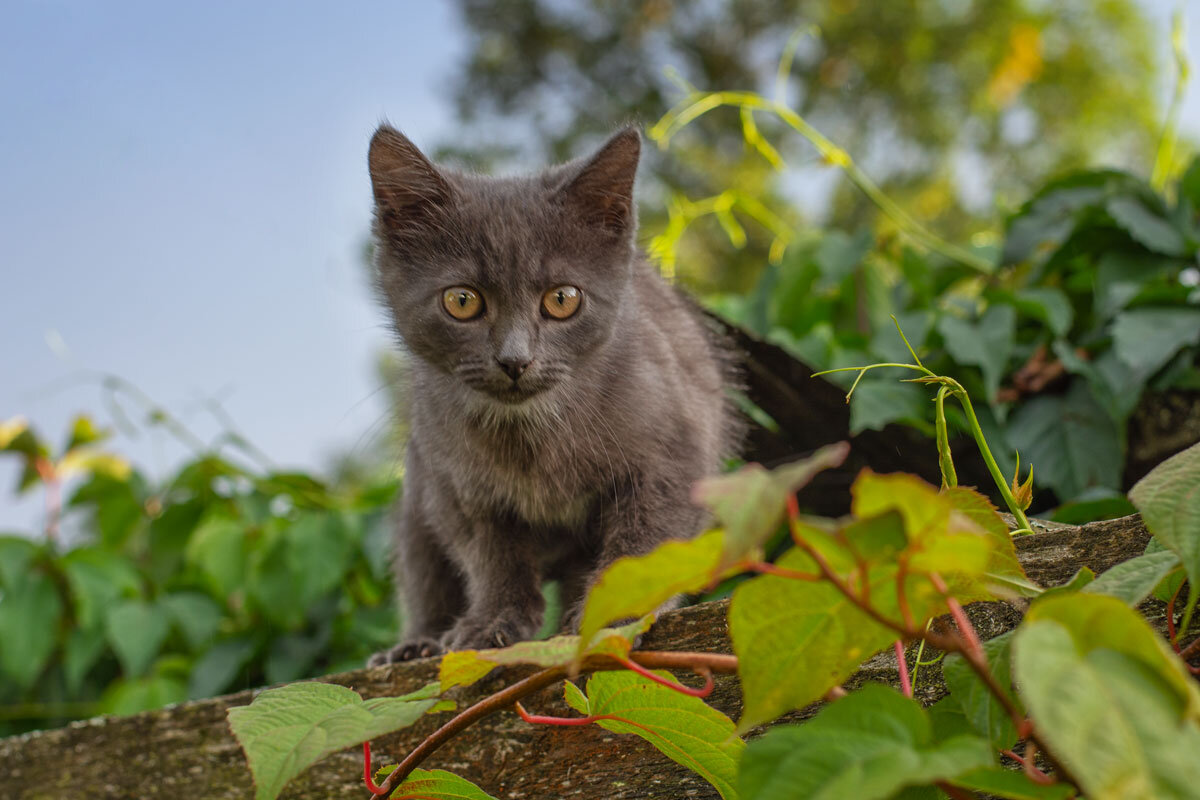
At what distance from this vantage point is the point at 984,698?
0.75m

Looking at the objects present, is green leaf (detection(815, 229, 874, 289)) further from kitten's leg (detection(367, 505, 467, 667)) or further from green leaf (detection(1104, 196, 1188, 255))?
kitten's leg (detection(367, 505, 467, 667))

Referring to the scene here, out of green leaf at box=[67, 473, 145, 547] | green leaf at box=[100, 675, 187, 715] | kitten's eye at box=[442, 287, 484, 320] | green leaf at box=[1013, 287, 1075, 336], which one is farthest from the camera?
green leaf at box=[67, 473, 145, 547]

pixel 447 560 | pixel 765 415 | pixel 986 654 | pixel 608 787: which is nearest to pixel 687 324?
pixel 765 415

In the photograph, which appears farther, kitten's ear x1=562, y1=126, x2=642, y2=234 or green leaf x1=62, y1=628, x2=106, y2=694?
green leaf x1=62, y1=628, x2=106, y2=694

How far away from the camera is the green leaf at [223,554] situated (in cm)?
245

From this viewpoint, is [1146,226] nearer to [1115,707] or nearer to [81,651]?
[1115,707]

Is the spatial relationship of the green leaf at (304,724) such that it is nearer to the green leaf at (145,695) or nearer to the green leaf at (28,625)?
the green leaf at (145,695)

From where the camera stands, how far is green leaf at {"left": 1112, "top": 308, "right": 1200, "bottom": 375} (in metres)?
1.85

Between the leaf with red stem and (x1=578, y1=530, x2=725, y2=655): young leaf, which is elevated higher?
(x1=578, y1=530, x2=725, y2=655): young leaf

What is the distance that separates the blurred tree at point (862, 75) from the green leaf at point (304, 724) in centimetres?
1432

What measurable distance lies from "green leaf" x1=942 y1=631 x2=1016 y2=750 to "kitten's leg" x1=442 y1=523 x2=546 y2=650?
1.05 metres

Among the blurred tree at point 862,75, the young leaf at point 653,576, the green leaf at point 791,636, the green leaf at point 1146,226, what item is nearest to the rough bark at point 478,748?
the green leaf at point 791,636

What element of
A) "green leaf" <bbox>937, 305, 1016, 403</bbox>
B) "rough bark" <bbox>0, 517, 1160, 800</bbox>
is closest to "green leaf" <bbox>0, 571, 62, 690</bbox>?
"rough bark" <bbox>0, 517, 1160, 800</bbox>

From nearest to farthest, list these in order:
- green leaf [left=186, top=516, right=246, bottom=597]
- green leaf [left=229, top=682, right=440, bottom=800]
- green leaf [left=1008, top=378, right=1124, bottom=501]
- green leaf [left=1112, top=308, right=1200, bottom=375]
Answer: green leaf [left=229, top=682, right=440, bottom=800] < green leaf [left=1112, top=308, right=1200, bottom=375] < green leaf [left=1008, top=378, right=1124, bottom=501] < green leaf [left=186, top=516, right=246, bottom=597]
